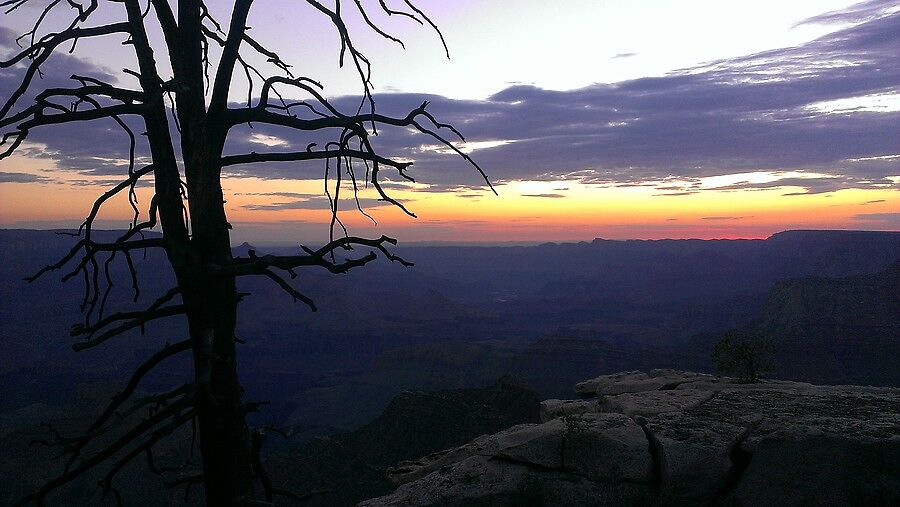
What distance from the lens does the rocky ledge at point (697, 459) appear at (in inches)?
375

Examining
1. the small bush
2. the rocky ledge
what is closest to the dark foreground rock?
the small bush

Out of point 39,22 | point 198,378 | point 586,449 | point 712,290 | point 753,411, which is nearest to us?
point 198,378

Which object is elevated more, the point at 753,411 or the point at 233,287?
the point at 233,287

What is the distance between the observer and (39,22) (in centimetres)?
417

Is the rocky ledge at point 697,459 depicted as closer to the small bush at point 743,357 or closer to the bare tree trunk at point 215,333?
the small bush at point 743,357

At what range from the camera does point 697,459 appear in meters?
10.5

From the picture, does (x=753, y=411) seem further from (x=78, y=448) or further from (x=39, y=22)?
(x=39, y=22)

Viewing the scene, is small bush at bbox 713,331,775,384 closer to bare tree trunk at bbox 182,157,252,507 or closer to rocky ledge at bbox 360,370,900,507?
rocky ledge at bbox 360,370,900,507

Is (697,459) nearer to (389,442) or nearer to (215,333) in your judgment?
(215,333)

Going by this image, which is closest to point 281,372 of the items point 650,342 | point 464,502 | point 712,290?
point 650,342

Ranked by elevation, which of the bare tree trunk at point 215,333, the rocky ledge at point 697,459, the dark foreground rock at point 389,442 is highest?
the bare tree trunk at point 215,333

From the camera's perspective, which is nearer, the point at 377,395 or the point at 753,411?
the point at 753,411

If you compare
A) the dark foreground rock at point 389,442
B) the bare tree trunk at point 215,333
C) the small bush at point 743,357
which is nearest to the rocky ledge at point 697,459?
the small bush at point 743,357

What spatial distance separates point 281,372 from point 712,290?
144 m
